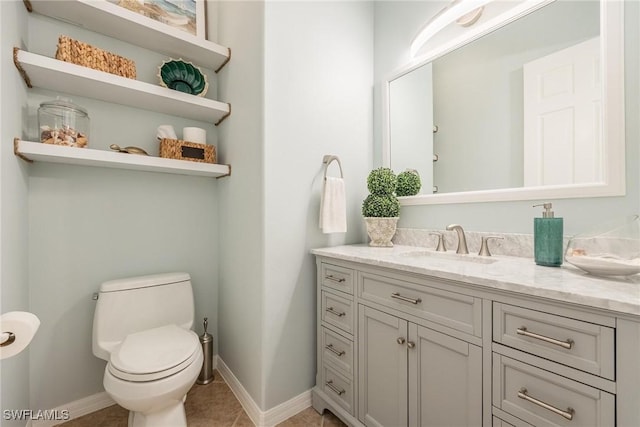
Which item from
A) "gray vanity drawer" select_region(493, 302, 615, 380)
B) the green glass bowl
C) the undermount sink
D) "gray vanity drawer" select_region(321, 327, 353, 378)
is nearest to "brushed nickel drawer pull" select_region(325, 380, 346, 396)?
"gray vanity drawer" select_region(321, 327, 353, 378)

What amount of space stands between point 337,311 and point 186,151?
130cm

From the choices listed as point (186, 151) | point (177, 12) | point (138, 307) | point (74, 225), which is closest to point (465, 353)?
point (138, 307)

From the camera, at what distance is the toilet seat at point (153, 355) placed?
3.83 feet

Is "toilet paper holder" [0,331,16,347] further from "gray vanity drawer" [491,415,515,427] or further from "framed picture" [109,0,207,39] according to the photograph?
"framed picture" [109,0,207,39]

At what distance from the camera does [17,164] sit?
1242 mm

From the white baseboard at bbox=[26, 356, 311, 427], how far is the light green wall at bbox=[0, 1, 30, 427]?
183mm

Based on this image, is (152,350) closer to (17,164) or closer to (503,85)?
(17,164)

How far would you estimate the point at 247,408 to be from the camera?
1.57 metres

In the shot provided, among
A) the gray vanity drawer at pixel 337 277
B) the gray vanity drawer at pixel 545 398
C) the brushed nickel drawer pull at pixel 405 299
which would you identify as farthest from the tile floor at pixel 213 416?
the gray vanity drawer at pixel 545 398

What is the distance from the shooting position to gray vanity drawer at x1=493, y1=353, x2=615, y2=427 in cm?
69

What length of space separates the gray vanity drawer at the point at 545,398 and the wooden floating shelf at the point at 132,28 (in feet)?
7.08

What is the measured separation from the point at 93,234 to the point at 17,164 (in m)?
0.50

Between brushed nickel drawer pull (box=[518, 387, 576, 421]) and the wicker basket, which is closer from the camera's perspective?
brushed nickel drawer pull (box=[518, 387, 576, 421])

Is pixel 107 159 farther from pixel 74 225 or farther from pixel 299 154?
pixel 299 154
